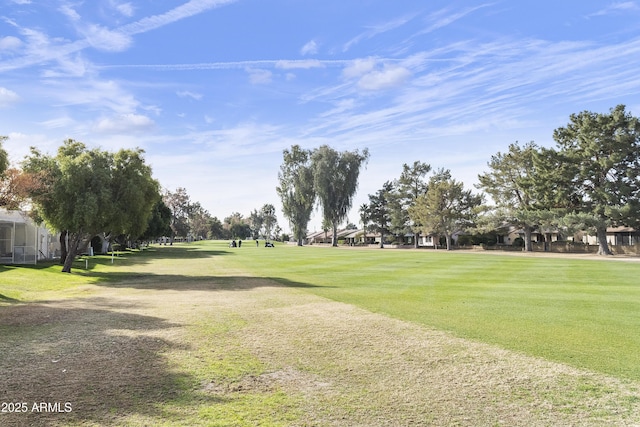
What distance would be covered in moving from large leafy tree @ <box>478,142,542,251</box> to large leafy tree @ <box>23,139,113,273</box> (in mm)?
52471

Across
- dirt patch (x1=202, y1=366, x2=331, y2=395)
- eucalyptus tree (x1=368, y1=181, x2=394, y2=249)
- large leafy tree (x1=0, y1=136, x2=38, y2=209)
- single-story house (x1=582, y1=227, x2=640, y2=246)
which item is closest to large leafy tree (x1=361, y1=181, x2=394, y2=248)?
eucalyptus tree (x1=368, y1=181, x2=394, y2=249)

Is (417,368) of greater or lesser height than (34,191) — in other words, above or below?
below

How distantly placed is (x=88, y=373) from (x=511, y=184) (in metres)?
69.5

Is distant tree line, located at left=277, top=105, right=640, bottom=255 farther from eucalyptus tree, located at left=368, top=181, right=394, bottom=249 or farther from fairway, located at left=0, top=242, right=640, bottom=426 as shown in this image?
fairway, located at left=0, top=242, right=640, bottom=426

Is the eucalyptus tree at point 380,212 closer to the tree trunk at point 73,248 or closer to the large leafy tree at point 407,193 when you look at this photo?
the large leafy tree at point 407,193

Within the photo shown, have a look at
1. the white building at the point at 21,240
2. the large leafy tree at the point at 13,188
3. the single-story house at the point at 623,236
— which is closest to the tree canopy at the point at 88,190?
the large leafy tree at the point at 13,188

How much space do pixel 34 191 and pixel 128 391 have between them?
21.3m

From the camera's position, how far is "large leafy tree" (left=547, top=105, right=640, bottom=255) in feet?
156

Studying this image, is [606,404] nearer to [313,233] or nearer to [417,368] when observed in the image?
[417,368]

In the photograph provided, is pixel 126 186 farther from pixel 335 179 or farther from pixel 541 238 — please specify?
pixel 541 238

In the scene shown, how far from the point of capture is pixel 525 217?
185 feet

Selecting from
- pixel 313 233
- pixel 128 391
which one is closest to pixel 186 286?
pixel 128 391

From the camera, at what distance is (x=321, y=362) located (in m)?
Answer: 7.02

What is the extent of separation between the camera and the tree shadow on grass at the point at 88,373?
16.3ft
